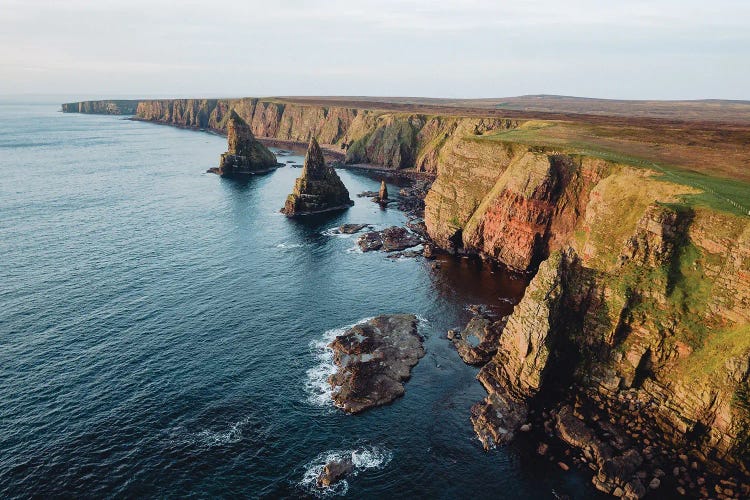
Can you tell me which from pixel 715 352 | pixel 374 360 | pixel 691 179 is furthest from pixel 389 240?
pixel 715 352

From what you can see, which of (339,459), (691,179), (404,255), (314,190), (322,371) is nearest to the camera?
(339,459)

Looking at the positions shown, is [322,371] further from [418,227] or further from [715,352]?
[418,227]

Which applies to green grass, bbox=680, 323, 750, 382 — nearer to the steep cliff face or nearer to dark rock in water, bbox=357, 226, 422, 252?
the steep cliff face

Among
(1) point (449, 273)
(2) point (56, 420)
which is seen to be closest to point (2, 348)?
(2) point (56, 420)

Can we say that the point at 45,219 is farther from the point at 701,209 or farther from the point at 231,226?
the point at 701,209

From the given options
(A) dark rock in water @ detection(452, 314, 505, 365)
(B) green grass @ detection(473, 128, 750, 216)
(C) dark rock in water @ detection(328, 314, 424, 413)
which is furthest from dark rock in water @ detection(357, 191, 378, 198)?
(A) dark rock in water @ detection(452, 314, 505, 365)

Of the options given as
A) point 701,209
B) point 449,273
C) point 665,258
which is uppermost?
point 701,209

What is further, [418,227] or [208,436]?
[418,227]
